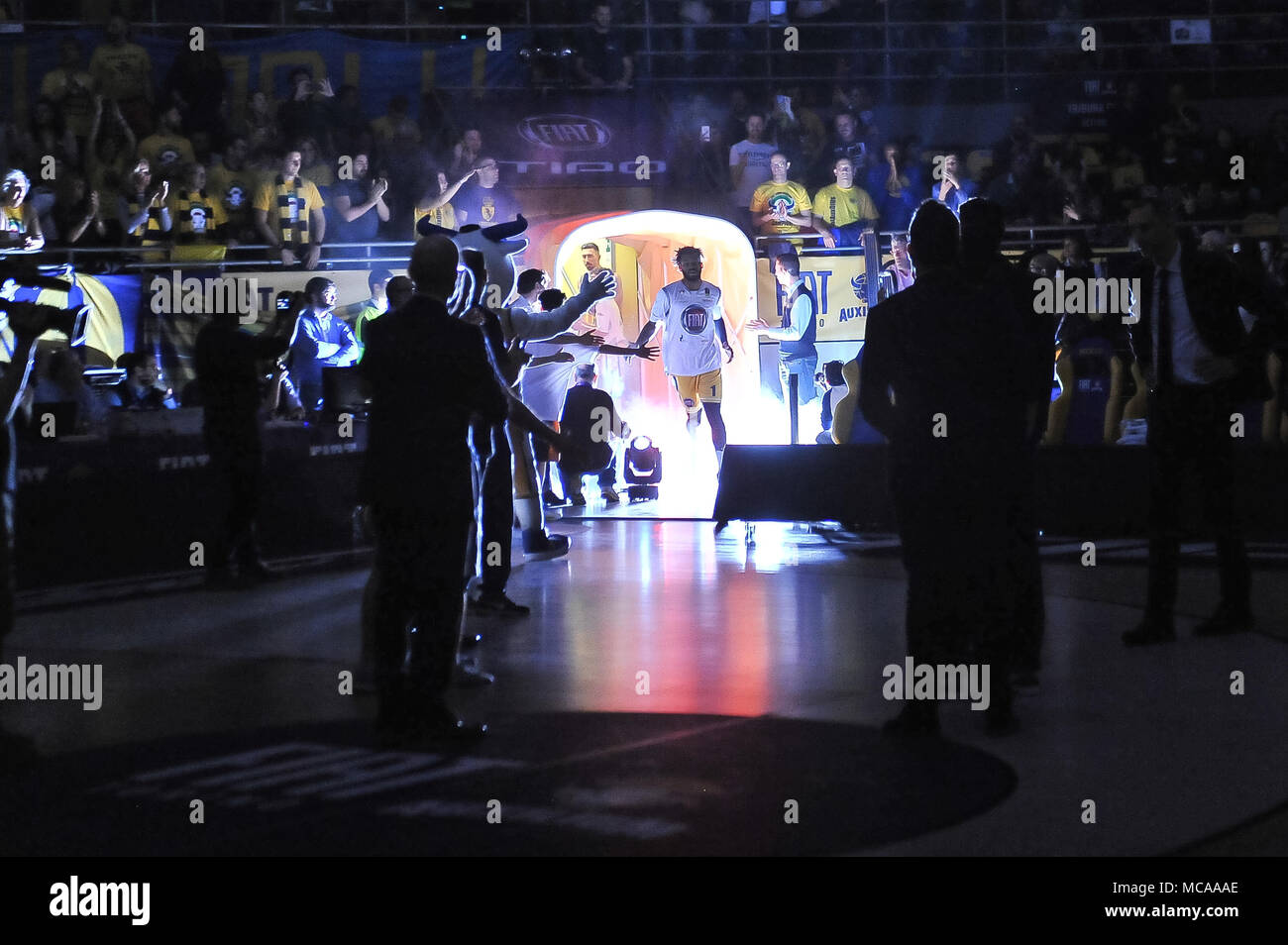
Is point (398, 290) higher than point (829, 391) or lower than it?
higher

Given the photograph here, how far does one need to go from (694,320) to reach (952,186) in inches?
196

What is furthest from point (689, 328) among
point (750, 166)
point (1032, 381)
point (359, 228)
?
point (1032, 381)

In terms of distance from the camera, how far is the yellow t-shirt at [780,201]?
19.0m

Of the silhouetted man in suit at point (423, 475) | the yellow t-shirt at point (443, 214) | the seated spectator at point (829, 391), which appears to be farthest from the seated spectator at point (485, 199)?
the silhouetted man in suit at point (423, 475)

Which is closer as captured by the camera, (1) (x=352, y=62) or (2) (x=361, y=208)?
(2) (x=361, y=208)

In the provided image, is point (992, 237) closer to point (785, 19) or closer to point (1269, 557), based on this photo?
point (1269, 557)

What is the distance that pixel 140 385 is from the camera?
559 inches

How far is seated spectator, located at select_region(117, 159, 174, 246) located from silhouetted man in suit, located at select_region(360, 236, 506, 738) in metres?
12.0

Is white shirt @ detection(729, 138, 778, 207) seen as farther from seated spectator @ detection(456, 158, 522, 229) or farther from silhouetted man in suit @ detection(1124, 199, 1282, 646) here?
silhouetted man in suit @ detection(1124, 199, 1282, 646)

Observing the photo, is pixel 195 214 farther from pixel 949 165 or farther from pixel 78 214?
pixel 949 165

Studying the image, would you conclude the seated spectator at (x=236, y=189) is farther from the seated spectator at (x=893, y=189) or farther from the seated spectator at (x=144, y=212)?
the seated spectator at (x=893, y=189)

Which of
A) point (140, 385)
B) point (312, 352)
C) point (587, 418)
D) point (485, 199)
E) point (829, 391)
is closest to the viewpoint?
point (140, 385)

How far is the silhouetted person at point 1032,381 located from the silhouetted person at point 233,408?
5340 mm

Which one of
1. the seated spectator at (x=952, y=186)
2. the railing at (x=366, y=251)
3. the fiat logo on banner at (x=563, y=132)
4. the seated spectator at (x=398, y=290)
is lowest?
the seated spectator at (x=398, y=290)
